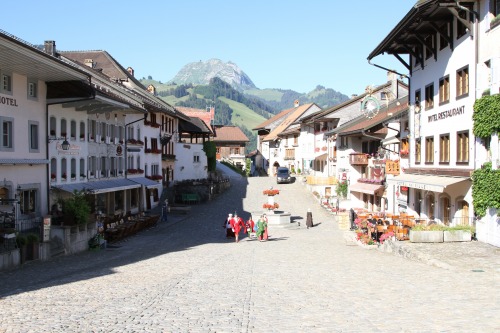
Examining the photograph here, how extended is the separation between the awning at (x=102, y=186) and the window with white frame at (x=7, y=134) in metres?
5.00

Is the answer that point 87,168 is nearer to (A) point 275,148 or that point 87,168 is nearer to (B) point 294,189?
(B) point 294,189

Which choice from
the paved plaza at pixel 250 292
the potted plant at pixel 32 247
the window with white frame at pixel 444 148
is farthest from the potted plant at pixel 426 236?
the potted plant at pixel 32 247

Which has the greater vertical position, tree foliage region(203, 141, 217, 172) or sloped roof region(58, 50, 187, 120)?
sloped roof region(58, 50, 187, 120)

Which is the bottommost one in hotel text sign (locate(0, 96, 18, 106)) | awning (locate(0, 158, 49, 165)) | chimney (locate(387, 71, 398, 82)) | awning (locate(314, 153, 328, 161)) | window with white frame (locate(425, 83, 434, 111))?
awning (locate(0, 158, 49, 165))

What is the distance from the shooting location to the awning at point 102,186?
1305 inches

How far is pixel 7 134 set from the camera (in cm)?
2692

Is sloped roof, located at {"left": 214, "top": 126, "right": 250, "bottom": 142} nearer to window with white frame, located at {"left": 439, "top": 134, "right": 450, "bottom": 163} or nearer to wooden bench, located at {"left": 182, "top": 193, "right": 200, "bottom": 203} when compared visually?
wooden bench, located at {"left": 182, "top": 193, "right": 200, "bottom": 203}

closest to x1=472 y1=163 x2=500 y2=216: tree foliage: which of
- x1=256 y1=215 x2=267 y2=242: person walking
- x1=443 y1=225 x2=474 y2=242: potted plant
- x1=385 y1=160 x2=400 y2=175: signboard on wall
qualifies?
x1=443 y1=225 x2=474 y2=242: potted plant

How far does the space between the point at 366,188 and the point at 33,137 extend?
2593 centimetres

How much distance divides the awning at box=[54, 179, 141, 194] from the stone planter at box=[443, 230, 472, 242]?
62.4 ft

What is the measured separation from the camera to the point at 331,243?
30.3m

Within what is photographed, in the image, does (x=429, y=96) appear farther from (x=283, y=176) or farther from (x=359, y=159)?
(x=283, y=176)

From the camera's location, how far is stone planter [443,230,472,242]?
2325 cm

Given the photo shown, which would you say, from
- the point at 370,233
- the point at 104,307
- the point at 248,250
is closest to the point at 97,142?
the point at 248,250
